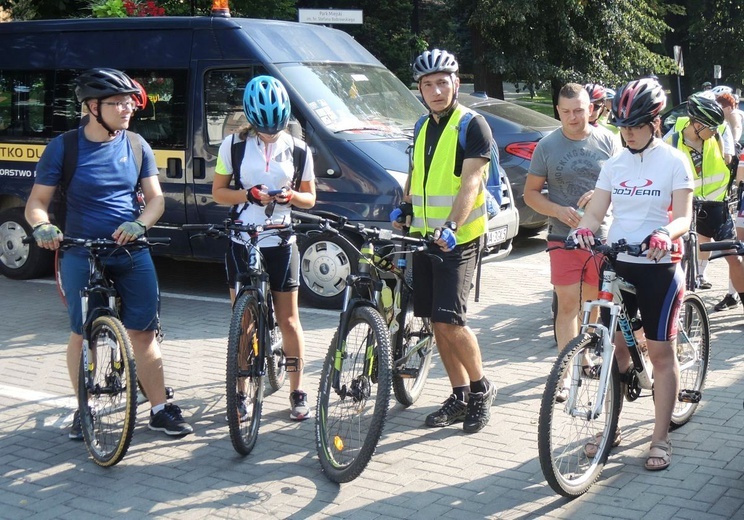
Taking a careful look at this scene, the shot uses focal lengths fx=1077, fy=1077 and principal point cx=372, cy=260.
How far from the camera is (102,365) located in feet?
17.9

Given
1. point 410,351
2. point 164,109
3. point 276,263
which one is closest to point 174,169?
point 164,109

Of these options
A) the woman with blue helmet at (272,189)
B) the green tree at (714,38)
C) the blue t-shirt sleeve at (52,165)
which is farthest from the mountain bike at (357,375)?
the green tree at (714,38)

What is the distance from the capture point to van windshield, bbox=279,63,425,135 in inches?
358

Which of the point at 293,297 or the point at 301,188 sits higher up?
the point at 301,188

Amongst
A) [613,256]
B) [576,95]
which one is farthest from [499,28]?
[613,256]

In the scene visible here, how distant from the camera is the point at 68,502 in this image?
496cm

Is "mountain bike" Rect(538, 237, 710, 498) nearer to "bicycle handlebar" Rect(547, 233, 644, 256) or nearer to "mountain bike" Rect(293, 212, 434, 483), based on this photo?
"bicycle handlebar" Rect(547, 233, 644, 256)

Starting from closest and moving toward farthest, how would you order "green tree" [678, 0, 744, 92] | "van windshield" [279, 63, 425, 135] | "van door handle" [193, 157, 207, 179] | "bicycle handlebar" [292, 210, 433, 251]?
"bicycle handlebar" [292, 210, 433, 251] → "van windshield" [279, 63, 425, 135] → "van door handle" [193, 157, 207, 179] → "green tree" [678, 0, 744, 92]

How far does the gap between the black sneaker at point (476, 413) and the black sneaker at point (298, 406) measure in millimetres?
908

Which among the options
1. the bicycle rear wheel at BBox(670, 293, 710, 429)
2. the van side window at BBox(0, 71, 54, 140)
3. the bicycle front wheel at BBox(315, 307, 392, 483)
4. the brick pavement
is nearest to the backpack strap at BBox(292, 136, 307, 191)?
the bicycle front wheel at BBox(315, 307, 392, 483)

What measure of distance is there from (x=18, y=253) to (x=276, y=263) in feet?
19.2

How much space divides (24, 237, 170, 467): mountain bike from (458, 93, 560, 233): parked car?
20.9 ft

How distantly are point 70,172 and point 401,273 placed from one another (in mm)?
1784

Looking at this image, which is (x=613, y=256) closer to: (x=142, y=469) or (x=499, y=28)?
(x=142, y=469)
